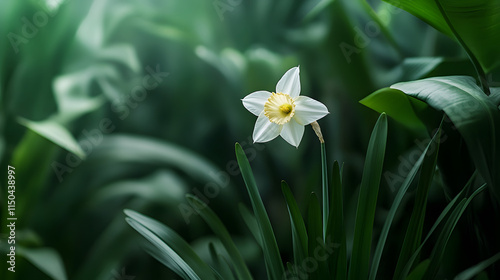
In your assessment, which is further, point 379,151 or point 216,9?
point 216,9

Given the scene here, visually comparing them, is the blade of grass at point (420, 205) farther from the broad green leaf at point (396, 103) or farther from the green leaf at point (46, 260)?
the green leaf at point (46, 260)

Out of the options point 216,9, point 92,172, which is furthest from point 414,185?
point 92,172

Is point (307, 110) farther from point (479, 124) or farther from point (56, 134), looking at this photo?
point (56, 134)

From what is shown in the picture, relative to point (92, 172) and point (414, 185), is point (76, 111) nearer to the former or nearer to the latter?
point (92, 172)

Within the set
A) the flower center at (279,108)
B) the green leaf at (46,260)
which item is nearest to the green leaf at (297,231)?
the flower center at (279,108)

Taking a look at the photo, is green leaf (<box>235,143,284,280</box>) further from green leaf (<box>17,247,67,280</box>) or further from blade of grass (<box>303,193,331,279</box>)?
green leaf (<box>17,247,67,280</box>)

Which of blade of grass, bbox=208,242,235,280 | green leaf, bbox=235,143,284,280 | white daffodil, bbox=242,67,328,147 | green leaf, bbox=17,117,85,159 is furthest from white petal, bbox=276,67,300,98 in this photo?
green leaf, bbox=17,117,85,159

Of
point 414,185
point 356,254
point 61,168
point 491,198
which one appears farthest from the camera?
point 61,168

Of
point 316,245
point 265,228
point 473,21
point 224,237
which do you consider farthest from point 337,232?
point 473,21
